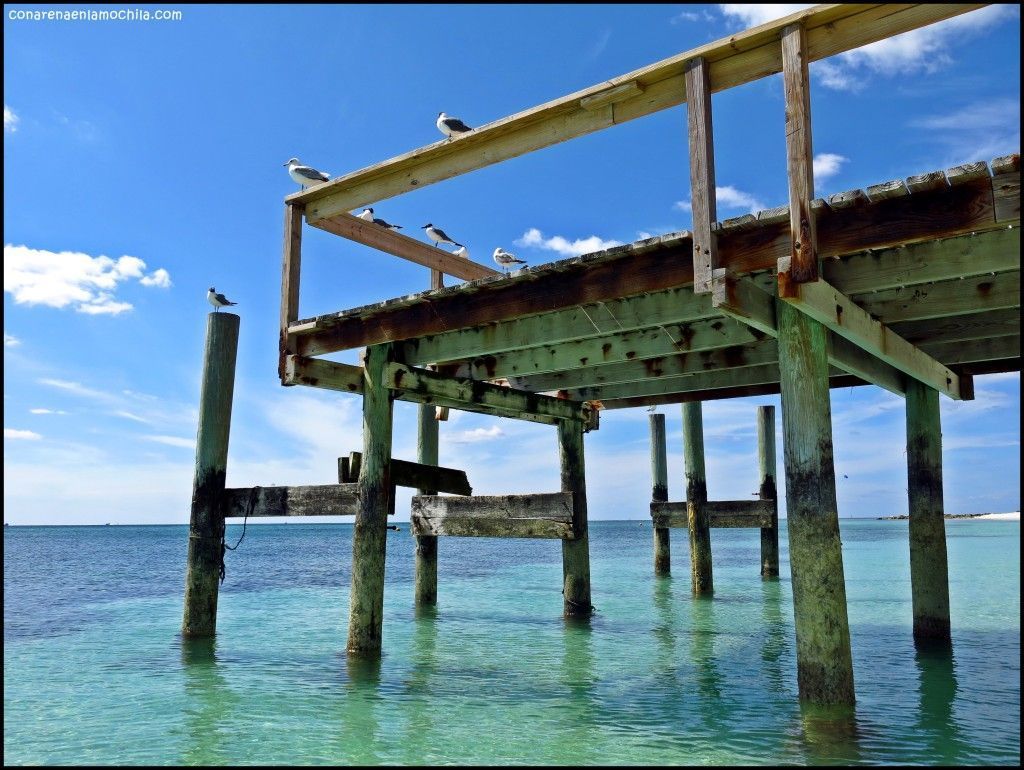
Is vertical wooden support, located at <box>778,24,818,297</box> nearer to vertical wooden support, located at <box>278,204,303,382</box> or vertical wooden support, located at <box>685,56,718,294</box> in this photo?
vertical wooden support, located at <box>685,56,718,294</box>

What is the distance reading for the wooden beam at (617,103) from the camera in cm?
569

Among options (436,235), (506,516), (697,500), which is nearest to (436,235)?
(436,235)

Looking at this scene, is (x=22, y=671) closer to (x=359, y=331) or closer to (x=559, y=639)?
(x=359, y=331)

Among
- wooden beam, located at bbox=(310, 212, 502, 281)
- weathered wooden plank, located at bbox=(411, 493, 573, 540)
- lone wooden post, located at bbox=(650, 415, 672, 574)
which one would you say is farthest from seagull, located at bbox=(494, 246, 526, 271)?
lone wooden post, located at bbox=(650, 415, 672, 574)

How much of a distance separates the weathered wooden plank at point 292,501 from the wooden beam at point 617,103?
332 centimetres

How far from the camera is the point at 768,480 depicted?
18.4 m

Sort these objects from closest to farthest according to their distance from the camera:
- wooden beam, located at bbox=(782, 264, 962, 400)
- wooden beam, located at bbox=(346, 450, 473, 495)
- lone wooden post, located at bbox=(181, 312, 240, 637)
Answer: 1. wooden beam, located at bbox=(782, 264, 962, 400)
2. wooden beam, located at bbox=(346, 450, 473, 495)
3. lone wooden post, located at bbox=(181, 312, 240, 637)

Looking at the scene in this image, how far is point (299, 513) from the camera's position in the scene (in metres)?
9.96

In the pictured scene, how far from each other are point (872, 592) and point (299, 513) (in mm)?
14538

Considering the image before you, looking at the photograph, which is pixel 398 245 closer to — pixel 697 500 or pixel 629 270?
pixel 629 270

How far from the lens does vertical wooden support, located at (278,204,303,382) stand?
9.21m

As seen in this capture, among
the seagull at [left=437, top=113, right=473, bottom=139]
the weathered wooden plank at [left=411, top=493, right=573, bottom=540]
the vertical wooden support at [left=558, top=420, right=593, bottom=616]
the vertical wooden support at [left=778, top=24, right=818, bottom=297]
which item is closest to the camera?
the vertical wooden support at [left=778, top=24, right=818, bottom=297]

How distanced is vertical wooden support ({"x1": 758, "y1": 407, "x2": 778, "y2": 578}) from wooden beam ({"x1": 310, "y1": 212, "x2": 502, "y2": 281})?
10.0 m

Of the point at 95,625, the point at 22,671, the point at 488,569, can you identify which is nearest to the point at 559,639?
the point at 22,671
